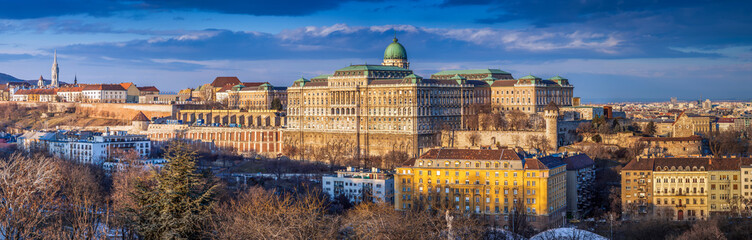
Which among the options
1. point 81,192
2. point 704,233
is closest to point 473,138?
point 704,233

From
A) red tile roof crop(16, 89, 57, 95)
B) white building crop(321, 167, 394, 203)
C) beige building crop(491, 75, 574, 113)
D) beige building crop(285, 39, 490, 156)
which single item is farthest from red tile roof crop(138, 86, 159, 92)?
white building crop(321, 167, 394, 203)

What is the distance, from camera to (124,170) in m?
87.6

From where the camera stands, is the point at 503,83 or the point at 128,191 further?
the point at 503,83

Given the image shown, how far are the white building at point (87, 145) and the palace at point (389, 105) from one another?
A: 60.6 feet

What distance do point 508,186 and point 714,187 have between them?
1657 centimetres

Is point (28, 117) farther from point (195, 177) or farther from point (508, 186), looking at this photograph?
point (195, 177)

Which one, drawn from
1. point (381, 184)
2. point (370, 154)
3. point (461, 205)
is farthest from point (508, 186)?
point (370, 154)

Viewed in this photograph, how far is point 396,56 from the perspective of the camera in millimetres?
125375

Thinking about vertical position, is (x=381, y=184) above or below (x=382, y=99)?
below

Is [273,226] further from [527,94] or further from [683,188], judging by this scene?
[527,94]

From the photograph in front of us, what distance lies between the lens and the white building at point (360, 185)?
3196 inches

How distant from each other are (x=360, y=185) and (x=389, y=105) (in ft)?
81.6

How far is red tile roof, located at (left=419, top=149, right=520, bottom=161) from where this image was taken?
76.2 m

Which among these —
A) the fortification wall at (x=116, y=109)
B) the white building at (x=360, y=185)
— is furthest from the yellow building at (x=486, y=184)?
the fortification wall at (x=116, y=109)
